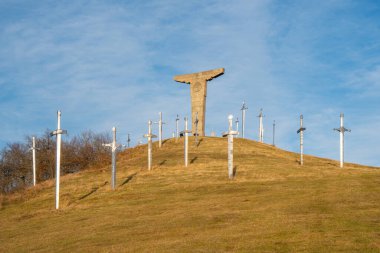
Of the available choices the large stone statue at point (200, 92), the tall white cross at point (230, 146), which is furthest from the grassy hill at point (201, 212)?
the large stone statue at point (200, 92)

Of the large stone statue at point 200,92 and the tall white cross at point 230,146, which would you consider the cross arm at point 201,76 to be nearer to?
the large stone statue at point 200,92

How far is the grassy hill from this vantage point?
21125 millimetres

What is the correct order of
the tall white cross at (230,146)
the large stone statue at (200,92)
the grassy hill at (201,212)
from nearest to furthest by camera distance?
the grassy hill at (201,212)
the tall white cross at (230,146)
the large stone statue at (200,92)

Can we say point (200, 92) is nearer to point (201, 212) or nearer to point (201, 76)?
point (201, 76)

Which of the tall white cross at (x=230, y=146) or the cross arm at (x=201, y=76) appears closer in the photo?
the tall white cross at (x=230, y=146)

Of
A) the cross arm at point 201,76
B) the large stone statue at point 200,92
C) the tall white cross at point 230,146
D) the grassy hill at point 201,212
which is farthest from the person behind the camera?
the large stone statue at point 200,92

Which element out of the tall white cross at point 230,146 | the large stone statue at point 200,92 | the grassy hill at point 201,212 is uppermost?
the large stone statue at point 200,92

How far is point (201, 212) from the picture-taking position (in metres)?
29.4

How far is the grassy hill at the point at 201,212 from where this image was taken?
2112 cm

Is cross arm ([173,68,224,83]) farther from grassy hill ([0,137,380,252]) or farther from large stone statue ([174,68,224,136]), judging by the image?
grassy hill ([0,137,380,252])

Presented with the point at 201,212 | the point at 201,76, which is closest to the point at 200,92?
the point at 201,76

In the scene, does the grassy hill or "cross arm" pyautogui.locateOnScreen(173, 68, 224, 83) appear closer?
the grassy hill

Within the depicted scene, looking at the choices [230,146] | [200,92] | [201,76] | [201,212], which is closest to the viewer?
[201,212]

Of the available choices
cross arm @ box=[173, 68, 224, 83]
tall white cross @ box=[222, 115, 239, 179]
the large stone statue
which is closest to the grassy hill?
tall white cross @ box=[222, 115, 239, 179]
